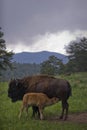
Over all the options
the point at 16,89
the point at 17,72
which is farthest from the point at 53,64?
the point at 16,89

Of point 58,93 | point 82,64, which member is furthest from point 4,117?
point 82,64

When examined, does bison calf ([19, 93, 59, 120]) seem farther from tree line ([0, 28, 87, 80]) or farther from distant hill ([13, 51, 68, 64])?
distant hill ([13, 51, 68, 64])

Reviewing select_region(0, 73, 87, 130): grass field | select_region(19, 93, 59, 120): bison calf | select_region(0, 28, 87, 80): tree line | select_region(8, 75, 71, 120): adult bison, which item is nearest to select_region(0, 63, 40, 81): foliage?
select_region(0, 28, 87, 80): tree line

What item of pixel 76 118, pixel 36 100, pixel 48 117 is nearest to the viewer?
pixel 36 100

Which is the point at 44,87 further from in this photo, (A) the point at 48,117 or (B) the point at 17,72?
(B) the point at 17,72

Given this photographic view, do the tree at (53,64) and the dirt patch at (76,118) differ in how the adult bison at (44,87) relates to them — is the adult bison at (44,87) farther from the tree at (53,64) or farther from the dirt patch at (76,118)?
the tree at (53,64)

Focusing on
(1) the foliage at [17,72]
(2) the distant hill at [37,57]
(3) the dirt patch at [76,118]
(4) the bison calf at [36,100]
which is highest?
(2) the distant hill at [37,57]

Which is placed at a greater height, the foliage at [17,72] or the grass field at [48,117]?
the foliage at [17,72]

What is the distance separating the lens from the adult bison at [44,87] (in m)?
13.9

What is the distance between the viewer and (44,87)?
1429 cm

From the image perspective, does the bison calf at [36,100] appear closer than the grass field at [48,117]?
No

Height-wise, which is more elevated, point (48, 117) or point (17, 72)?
point (17, 72)

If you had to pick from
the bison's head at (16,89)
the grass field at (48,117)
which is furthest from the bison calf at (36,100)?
the bison's head at (16,89)

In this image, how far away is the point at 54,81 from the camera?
14234mm
